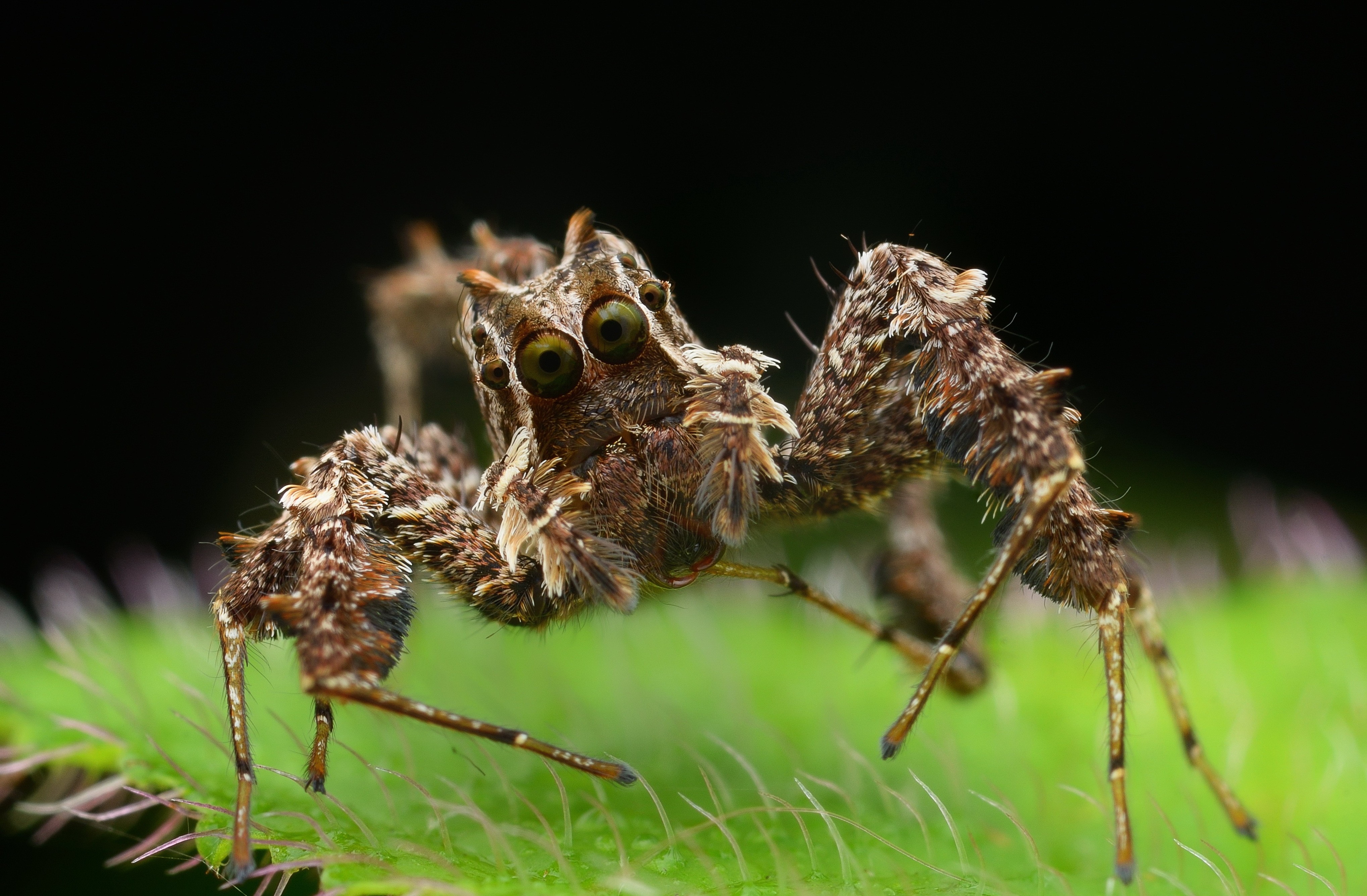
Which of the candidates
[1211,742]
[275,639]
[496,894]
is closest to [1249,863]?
[1211,742]

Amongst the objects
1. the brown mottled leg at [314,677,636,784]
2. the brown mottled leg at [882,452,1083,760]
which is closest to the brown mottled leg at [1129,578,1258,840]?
the brown mottled leg at [882,452,1083,760]

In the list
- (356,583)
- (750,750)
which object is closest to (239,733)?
(356,583)

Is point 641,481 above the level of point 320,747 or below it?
above

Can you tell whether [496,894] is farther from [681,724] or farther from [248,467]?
[248,467]

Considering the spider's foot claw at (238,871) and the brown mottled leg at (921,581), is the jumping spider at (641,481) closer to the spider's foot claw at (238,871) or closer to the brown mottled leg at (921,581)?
the spider's foot claw at (238,871)

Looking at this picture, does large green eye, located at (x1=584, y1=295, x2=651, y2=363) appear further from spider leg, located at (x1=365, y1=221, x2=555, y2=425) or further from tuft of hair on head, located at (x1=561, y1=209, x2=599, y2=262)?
spider leg, located at (x1=365, y1=221, x2=555, y2=425)

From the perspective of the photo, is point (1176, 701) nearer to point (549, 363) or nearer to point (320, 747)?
point (549, 363)
